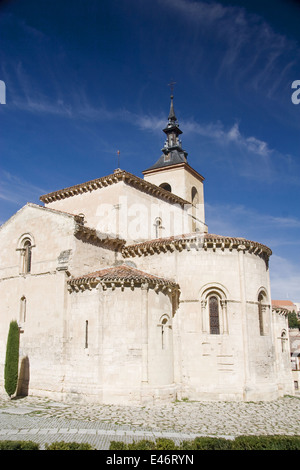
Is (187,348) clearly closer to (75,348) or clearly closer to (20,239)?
(75,348)

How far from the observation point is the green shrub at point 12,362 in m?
17.0

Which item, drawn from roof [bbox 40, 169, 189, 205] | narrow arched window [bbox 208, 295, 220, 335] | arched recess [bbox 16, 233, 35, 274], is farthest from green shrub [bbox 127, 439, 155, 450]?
roof [bbox 40, 169, 189, 205]

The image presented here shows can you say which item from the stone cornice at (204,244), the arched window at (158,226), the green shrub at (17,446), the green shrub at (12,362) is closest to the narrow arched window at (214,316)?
the stone cornice at (204,244)

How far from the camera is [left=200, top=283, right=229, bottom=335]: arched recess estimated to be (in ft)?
57.7

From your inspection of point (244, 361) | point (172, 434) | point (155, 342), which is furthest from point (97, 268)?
point (172, 434)

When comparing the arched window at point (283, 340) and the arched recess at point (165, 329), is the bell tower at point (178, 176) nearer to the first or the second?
the arched window at point (283, 340)

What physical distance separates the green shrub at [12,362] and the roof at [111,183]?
357 inches

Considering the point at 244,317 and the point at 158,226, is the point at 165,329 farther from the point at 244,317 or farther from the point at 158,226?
the point at 158,226

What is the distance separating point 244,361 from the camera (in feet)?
56.1

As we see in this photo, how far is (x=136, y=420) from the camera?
1269cm

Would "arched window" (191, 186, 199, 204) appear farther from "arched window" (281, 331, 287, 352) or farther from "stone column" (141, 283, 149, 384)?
"stone column" (141, 283, 149, 384)

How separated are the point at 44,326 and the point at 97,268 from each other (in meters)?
3.61
